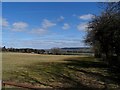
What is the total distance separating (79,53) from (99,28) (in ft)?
124

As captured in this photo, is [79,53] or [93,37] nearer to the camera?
[93,37]

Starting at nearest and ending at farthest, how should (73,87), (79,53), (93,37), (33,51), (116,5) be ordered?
1. (73,87)
2. (116,5)
3. (93,37)
4. (33,51)
5. (79,53)

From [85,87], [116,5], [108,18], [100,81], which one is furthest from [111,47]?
[85,87]

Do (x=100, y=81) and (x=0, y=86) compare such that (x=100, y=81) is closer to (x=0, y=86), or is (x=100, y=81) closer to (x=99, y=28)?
(x=99, y=28)

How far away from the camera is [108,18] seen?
2606 centimetres

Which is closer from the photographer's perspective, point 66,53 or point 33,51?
point 33,51

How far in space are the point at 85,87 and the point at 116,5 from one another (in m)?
7.48

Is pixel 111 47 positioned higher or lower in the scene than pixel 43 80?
higher

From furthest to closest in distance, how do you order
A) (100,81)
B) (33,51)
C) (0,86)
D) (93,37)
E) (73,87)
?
(33,51) < (93,37) < (100,81) < (73,87) < (0,86)

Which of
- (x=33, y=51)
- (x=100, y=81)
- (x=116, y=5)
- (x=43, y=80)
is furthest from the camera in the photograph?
(x=33, y=51)

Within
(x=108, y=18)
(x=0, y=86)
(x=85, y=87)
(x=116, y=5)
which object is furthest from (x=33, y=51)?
(x=0, y=86)

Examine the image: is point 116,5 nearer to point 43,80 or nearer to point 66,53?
point 43,80

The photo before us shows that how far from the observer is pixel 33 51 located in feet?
198

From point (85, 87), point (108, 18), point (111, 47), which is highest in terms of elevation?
point (108, 18)
